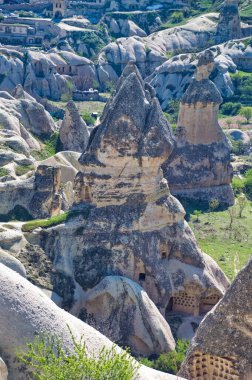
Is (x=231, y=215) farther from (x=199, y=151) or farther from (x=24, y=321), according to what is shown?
(x=24, y=321)

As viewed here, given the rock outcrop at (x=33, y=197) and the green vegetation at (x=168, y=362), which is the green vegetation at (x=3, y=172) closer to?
the rock outcrop at (x=33, y=197)

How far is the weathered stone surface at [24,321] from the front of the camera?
1281 centimetres

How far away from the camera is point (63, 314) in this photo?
1352 centimetres

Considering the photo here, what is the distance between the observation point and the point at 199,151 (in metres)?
42.8

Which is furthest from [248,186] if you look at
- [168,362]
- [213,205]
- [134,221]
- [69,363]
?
[69,363]

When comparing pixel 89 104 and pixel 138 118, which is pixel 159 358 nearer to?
pixel 138 118

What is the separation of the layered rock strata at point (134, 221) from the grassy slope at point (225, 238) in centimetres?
537

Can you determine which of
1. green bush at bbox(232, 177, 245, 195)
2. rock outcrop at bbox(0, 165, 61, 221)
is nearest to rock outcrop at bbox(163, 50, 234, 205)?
green bush at bbox(232, 177, 245, 195)

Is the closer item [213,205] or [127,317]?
[127,317]

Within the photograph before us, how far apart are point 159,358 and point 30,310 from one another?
8.86m

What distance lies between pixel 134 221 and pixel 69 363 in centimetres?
1230

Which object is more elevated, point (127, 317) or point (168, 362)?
point (127, 317)

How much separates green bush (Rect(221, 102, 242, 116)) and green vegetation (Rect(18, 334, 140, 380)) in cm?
6002

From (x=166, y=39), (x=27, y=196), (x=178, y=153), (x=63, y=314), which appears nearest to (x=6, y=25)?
(x=166, y=39)
